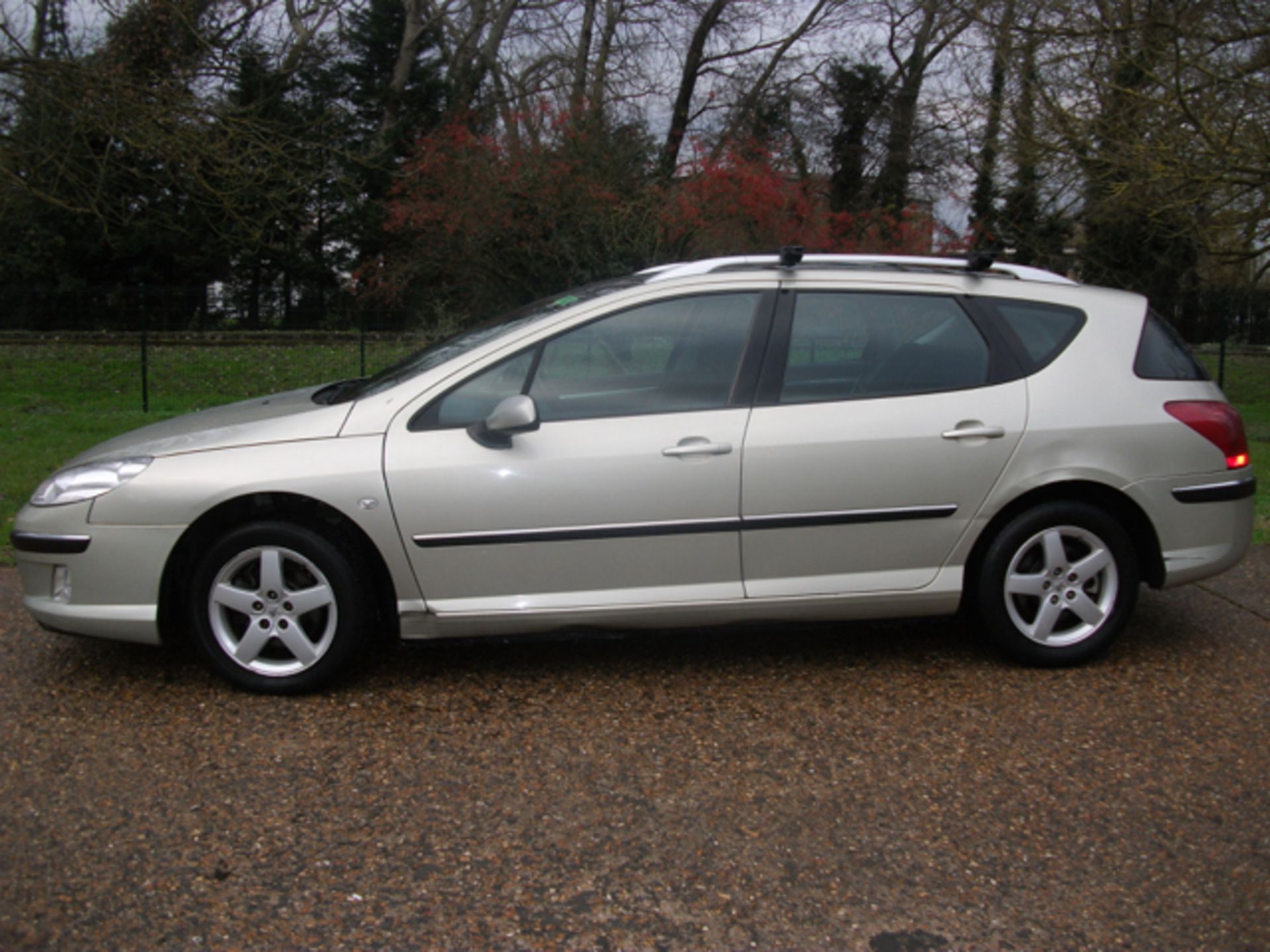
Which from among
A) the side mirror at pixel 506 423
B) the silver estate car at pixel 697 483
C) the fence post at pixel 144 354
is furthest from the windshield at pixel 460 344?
the fence post at pixel 144 354

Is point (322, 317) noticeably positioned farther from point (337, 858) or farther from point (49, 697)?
point (337, 858)

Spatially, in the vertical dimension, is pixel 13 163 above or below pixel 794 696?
above

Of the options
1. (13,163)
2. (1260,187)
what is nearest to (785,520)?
(1260,187)

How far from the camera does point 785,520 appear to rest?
4.34m

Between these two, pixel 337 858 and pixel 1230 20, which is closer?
pixel 337 858

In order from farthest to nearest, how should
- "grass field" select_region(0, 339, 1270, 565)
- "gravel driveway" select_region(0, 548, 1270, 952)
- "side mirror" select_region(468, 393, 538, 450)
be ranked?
"grass field" select_region(0, 339, 1270, 565) < "side mirror" select_region(468, 393, 538, 450) < "gravel driveway" select_region(0, 548, 1270, 952)

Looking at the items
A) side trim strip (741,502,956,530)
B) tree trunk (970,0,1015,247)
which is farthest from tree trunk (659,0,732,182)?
side trim strip (741,502,956,530)

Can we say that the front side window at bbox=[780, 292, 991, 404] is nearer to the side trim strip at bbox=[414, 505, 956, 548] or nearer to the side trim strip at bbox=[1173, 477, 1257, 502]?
the side trim strip at bbox=[414, 505, 956, 548]

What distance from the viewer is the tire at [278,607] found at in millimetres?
4184

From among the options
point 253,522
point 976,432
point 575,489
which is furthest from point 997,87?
point 253,522

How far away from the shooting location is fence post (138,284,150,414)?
14.1 m

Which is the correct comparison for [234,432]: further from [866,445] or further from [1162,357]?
[1162,357]

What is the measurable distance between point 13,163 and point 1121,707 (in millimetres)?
13275

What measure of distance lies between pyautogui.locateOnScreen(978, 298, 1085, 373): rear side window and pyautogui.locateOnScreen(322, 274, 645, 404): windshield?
145cm
